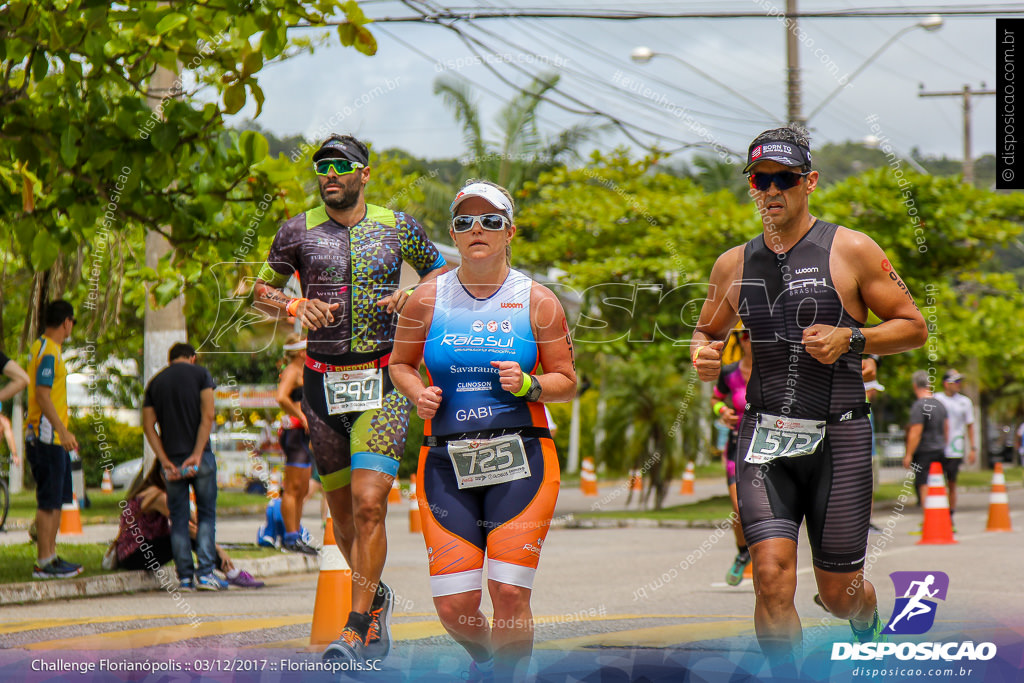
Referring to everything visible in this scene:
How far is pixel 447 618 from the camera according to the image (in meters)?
4.21

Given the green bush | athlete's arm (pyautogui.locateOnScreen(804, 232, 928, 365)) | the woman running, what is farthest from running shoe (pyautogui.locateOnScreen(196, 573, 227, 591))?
the green bush

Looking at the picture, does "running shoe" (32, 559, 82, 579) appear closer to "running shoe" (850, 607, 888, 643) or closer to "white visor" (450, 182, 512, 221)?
"white visor" (450, 182, 512, 221)

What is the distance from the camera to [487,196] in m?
4.29

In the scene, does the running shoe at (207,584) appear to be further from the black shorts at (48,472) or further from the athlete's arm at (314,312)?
the athlete's arm at (314,312)

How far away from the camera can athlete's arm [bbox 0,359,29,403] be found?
783 centimetres

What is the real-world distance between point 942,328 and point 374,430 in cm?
1452

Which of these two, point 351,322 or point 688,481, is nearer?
point 351,322

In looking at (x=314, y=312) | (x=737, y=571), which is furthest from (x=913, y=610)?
(x=737, y=571)

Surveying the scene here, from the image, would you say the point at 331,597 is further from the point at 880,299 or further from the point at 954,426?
the point at 954,426

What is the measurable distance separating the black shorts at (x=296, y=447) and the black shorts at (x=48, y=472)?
111 inches

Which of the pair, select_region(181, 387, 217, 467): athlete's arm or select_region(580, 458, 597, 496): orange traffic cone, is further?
select_region(580, 458, 597, 496): orange traffic cone

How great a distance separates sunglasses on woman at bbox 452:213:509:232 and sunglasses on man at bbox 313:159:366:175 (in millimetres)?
1422

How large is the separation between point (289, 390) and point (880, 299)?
7.92 meters

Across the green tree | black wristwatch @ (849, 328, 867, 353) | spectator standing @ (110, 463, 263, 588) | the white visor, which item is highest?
the green tree
